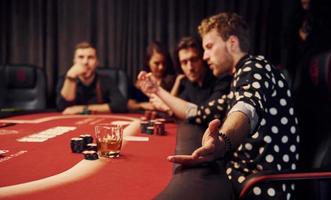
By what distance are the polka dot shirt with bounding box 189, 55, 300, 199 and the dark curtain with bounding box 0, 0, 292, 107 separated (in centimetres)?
248

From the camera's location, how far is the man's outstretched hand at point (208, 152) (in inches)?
Answer: 44.6

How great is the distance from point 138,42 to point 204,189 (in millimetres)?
3191

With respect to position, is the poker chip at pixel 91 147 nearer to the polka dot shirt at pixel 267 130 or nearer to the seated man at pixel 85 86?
the polka dot shirt at pixel 267 130

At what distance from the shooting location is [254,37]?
3.90 m

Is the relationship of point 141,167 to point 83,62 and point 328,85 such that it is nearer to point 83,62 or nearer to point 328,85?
point 328,85

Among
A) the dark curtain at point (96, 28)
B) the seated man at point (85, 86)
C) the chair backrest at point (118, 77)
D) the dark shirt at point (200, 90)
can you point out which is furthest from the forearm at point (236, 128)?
the dark curtain at point (96, 28)

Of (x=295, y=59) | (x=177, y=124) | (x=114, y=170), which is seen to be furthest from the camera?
(x=295, y=59)

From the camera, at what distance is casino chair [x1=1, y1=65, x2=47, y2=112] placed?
Answer: 3635mm

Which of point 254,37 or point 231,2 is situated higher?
point 231,2

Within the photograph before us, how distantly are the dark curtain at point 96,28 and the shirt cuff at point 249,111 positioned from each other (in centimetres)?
264

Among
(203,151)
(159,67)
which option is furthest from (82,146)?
(159,67)

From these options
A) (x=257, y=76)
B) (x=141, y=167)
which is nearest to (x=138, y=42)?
(x=257, y=76)

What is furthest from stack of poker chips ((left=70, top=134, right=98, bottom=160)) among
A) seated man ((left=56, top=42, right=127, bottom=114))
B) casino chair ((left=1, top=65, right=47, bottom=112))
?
casino chair ((left=1, top=65, right=47, bottom=112))

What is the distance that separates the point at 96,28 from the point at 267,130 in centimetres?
294
